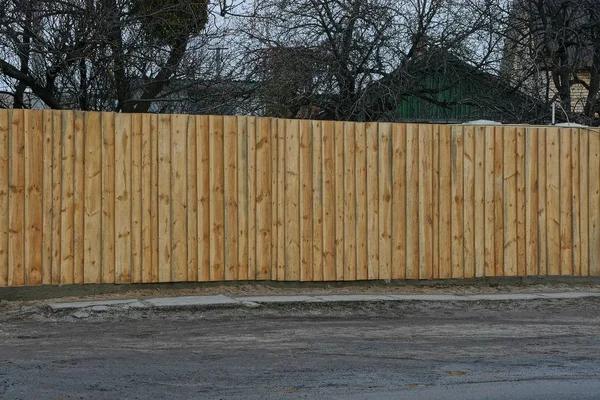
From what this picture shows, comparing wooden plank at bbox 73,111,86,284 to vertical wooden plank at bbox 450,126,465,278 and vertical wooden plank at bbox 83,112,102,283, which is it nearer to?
vertical wooden plank at bbox 83,112,102,283

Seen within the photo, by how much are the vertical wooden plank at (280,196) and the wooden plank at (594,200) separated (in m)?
4.61

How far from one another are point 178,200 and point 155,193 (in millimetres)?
304

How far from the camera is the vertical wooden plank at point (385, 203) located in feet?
40.6

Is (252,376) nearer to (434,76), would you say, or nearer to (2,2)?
(2,2)

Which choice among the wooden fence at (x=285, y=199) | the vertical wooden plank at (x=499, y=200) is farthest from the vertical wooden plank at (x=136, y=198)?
the vertical wooden plank at (x=499, y=200)

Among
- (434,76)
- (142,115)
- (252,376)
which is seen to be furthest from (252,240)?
(434,76)

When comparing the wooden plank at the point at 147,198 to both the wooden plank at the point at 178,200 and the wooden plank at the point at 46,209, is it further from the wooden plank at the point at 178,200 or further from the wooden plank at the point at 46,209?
the wooden plank at the point at 46,209

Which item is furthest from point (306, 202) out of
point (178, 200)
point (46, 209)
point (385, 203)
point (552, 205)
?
point (552, 205)

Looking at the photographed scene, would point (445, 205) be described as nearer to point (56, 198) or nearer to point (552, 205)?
point (552, 205)

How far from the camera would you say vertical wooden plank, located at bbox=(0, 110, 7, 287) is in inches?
426

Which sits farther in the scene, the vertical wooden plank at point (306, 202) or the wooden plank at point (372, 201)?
the wooden plank at point (372, 201)

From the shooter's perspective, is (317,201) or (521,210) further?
(521,210)

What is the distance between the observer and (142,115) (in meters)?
11.4

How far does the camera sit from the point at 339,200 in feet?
40.1
